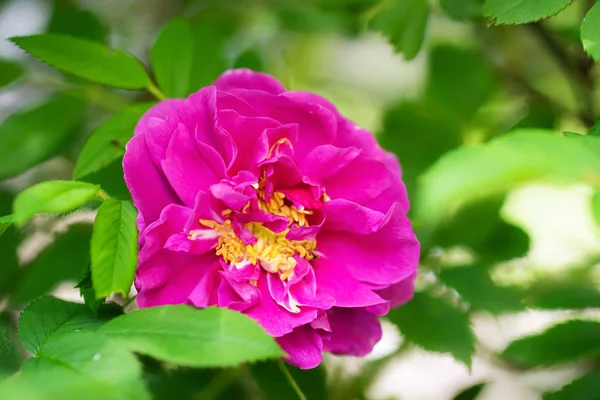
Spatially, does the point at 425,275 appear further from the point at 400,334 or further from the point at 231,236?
the point at 231,236

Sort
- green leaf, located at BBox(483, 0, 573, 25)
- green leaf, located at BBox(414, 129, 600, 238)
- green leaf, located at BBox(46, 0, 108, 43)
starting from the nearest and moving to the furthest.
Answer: green leaf, located at BBox(414, 129, 600, 238) < green leaf, located at BBox(483, 0, 573, 25) < green leaf, located at BBox(46, 0, 108, 43)

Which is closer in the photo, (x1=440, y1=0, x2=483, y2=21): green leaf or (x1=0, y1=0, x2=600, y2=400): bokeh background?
(x1=0, y1=0, x2=600, y2=400): bokeh background

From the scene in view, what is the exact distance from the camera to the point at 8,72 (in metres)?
0.52

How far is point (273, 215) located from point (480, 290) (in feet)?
0.74

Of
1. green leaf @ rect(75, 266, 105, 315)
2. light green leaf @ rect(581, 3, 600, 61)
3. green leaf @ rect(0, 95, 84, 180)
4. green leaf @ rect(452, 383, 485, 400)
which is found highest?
light green leaf @ rect(581, 3, 600, 61)

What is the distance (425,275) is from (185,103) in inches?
10.9

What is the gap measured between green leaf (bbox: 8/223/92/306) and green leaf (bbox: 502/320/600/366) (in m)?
0.34

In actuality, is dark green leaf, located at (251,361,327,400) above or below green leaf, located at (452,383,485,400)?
above

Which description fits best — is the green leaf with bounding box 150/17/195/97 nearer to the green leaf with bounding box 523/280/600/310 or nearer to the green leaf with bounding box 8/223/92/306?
the green leaf with bounding box 8/223/92/306

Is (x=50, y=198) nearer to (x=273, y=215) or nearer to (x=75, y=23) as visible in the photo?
(x=273, y=215)

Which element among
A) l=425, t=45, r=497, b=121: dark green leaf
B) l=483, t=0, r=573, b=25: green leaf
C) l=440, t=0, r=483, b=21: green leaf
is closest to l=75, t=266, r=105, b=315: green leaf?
l=483, t=0, r=573, b=25: green leaf

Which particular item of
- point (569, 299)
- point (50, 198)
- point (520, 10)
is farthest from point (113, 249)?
point (569, 299)

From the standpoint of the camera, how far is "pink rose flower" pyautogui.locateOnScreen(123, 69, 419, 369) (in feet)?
1.09

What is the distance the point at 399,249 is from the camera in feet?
1.19
